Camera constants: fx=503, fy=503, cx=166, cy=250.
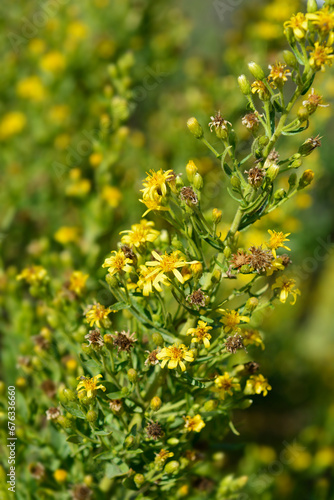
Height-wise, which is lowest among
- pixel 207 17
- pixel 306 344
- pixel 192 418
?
pixel 306 344

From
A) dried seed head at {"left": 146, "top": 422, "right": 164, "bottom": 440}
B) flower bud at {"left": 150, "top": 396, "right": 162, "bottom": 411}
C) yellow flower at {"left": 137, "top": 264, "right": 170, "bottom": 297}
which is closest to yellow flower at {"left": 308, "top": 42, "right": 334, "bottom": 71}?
yellow flower at {"left": 137, "top": 264, "right": 170, "bottom": 297}

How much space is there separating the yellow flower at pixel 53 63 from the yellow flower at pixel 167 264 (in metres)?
3.86

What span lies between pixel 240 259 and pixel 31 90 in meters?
4.07

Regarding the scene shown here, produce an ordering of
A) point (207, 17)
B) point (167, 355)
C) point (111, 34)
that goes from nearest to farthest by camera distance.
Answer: point (167, 355) < point (111, 34) < point (207, 17)

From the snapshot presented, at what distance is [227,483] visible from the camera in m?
2.55

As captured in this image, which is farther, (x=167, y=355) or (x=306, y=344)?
(x=306, y=344)

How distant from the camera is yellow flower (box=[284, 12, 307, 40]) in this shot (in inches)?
66.9

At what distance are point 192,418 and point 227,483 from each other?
0.77 meters

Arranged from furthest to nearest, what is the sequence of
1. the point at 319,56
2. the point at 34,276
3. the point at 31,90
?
the point at 31,90 < the point at 34,276 < the point at 319,56

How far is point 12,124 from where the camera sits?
507 centimetres

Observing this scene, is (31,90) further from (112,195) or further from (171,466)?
(171,466)

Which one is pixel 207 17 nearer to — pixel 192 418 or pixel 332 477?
pixel 332 477

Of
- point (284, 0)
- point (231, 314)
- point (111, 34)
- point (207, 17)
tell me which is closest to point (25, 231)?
point (111, 34)

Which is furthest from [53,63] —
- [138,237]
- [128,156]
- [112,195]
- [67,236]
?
[138,237]
